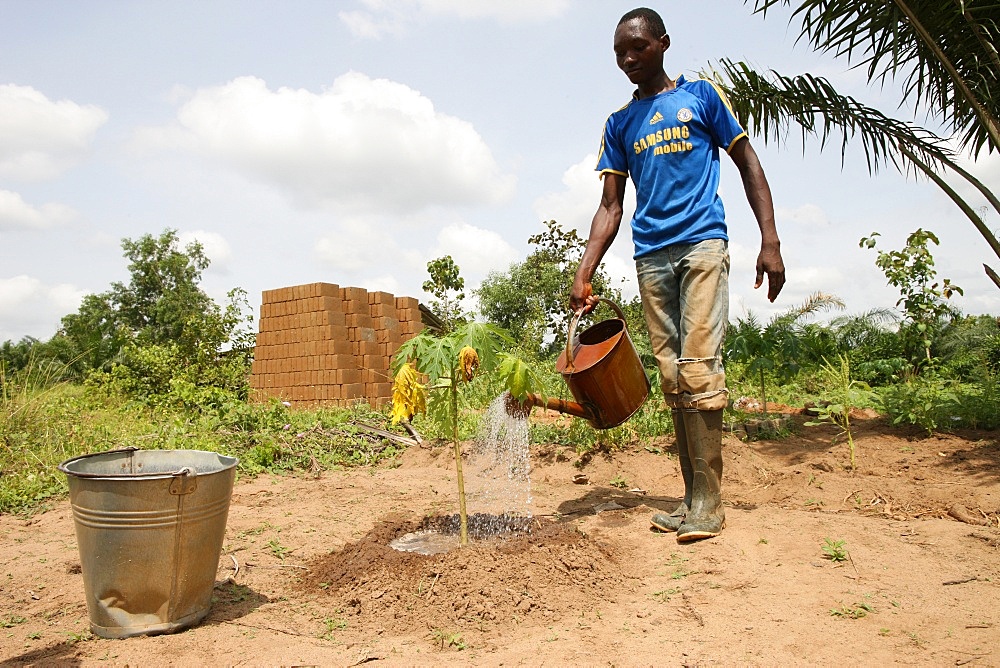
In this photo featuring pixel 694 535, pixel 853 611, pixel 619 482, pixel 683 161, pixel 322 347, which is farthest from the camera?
pixel 322 347

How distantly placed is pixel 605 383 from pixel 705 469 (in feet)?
1.85

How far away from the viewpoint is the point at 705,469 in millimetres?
2967

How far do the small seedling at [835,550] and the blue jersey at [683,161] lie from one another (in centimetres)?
133

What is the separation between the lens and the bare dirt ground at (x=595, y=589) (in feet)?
6.92

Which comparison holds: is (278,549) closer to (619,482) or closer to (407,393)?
(407,393)

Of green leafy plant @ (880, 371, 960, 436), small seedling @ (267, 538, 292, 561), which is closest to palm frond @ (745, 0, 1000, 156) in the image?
green leafy plant @ (880, 371, 960, 436)

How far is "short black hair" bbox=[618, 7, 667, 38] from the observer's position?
309cm

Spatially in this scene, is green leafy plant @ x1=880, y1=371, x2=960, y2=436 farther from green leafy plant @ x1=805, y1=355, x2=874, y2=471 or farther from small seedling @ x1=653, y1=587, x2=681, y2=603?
small seedling @ x1=653, y1=587, x2=681, y2=603

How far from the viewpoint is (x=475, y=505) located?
427cm

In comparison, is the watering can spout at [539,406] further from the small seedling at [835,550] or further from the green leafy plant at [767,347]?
the green leafy plant at [767,347]

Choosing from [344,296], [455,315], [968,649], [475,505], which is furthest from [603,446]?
[455,315]

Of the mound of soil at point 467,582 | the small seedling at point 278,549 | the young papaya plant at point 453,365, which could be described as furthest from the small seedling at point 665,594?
the small seedling at point 278,549

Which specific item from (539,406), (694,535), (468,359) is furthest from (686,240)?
(694,535)

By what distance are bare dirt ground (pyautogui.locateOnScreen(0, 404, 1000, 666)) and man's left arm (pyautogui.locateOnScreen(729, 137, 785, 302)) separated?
1.07 meters
